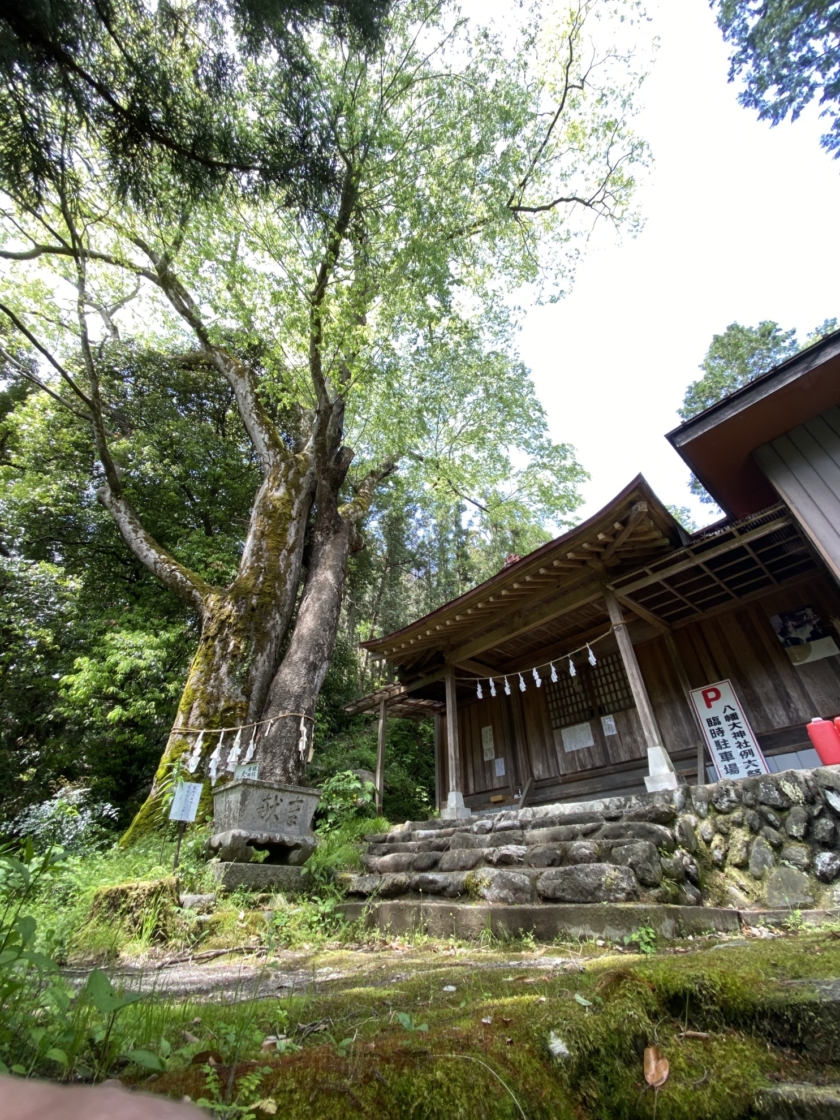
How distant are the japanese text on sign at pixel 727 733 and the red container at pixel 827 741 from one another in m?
2.14

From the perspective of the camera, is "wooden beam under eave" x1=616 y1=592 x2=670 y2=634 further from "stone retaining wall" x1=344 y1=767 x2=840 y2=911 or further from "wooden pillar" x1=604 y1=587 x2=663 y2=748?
"stone retaining wall" x1=344 y1=767 x2=840 y2=911

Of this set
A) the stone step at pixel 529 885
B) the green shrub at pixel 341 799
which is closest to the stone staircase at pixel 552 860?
the stone step at pixel 529 885

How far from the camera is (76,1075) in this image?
3.95 ft

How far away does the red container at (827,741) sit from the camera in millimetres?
4879

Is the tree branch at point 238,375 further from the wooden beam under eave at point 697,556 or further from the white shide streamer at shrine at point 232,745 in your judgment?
the wooden beam under eave at point 697,556

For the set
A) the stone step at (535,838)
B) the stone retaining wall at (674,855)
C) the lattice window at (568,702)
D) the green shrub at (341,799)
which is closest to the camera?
the stone retaining wall at (674,855)

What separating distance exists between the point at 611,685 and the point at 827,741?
3900mm

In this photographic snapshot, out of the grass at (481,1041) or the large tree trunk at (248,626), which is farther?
the large tree trunk at (248,626)

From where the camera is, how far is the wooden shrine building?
595 cm

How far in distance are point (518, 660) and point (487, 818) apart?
14.2ft

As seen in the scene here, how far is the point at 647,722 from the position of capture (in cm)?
641

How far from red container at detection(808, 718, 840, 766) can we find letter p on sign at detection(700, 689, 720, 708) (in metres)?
2.56

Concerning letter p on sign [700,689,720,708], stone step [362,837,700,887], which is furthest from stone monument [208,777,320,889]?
letter p on sign [700,689,720,708]

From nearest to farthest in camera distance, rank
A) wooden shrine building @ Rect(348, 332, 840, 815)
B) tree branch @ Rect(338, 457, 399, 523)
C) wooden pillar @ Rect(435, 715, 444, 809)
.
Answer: wooden shrine building @ Rect(348, 332, 840, 815), wooden pillar @ Rect(435, 715, 444, 809), tree branch @ Rect(338, 457, 399, 523)
